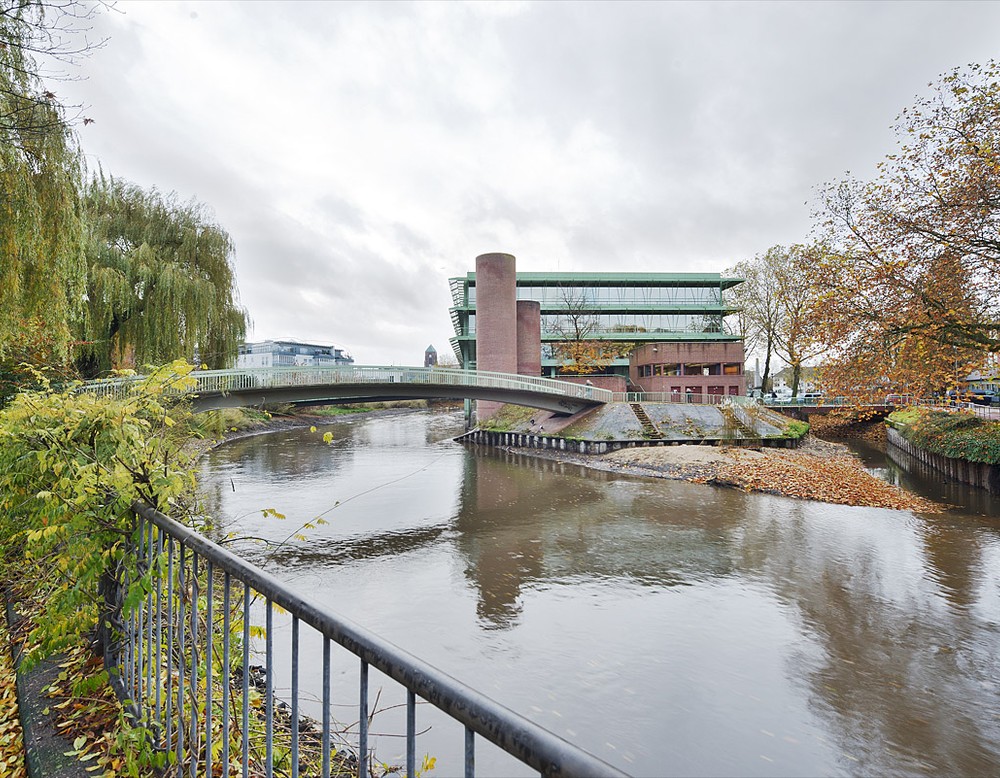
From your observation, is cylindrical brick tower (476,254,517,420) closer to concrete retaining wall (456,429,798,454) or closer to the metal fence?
concrete retaining wall (456,429,798,454)

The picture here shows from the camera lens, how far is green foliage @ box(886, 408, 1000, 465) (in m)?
18.3

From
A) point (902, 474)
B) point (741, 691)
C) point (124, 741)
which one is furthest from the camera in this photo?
point (902, 474)

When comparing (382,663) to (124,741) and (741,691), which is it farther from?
(741,691)

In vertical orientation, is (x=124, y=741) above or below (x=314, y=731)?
above

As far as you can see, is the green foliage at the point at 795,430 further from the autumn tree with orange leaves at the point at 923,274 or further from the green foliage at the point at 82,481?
the green foliage at the point at 82,481

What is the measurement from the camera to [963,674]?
6.73 meters

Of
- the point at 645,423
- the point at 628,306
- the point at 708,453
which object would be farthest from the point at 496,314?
the point at 628,306

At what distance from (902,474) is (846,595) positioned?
18.2 metres

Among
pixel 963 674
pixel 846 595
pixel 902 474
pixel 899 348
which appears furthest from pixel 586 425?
pixel 963 674

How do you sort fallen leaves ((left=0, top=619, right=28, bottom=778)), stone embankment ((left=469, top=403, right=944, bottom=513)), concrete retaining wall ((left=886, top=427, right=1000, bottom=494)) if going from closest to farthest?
fallen leaves ((left=0, top=619, right=28, bottom=778)) < stone embankment ((left=469, top=403, right=944, bottom=513)) < concrete retaining wall ((left=886, top=427, right=1000, bottom=494))

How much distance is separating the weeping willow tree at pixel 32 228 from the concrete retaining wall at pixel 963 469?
26.3 metres

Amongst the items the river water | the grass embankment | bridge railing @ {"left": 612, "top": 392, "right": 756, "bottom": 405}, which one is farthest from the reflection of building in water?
bridge railing @ {"left": 612, "top": 392, "right": 756, "bottom": 405}

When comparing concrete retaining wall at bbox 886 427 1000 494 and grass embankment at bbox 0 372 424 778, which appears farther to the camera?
concrete retaining wall at bbox 886 427 1000 494

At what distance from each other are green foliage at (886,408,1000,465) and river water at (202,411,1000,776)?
2.12 meters
